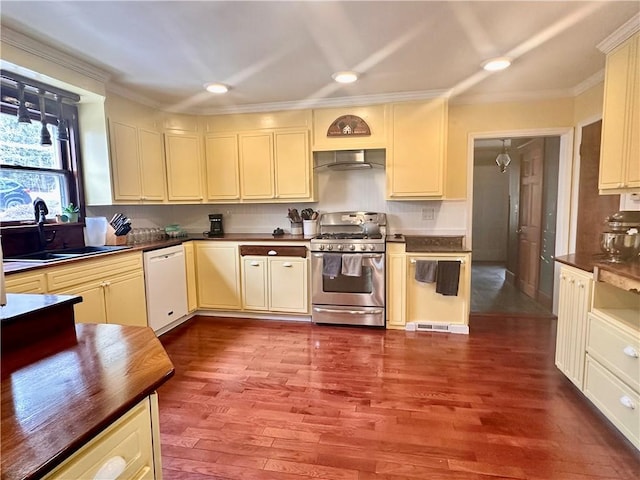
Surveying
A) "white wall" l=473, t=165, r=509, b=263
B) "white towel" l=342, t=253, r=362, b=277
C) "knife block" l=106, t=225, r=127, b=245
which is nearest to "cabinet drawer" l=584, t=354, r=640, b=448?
"white towel" l=342, t=253, r=362, b=277

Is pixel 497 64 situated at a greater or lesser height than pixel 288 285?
greater

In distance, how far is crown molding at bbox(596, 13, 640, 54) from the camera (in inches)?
80.6

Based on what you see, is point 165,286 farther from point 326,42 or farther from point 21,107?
point 326,42

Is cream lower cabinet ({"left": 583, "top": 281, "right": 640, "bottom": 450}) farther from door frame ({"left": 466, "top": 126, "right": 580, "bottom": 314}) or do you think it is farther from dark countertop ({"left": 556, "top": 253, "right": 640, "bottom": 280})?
door frame ({"left": 466, "top": 126, "right": 580, "bottom": 314})

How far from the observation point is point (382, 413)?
6.84ft

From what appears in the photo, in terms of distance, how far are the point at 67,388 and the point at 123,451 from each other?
209mm

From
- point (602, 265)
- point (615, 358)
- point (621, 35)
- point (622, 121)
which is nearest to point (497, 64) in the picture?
point (621, 35)

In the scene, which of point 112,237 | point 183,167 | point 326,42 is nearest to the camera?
point 326,42

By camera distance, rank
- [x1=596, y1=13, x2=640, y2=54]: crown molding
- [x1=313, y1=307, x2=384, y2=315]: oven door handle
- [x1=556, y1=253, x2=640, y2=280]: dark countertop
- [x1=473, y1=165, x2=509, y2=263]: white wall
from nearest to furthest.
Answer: [x1=556, y1=253, x2=640, y2=280]: dark countertop < [x1=596, y1=13, x2=640, y2=54]: crown molding < [x1=313, y1=307, x2=384, y2=315]: oven door handle < [x1=473, y1=165, x2=509, y2=263]: white wall

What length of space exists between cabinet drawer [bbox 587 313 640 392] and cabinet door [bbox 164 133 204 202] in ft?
12.2

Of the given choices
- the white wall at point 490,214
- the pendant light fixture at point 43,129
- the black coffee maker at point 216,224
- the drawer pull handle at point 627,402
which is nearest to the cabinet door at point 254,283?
the black coffee maker at point 216,224

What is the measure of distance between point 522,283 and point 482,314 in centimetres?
139

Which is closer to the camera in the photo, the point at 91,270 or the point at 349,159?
the point at 91,270

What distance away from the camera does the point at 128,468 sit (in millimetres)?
840
